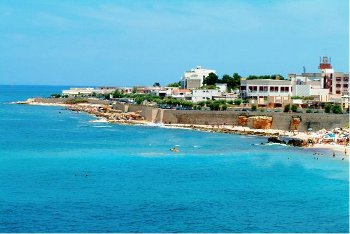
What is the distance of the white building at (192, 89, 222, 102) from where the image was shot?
78625 millimetres

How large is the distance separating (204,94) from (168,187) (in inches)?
2006

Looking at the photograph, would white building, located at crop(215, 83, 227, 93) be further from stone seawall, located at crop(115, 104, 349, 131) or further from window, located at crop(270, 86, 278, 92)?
stone seawall, located at crop(115, 104, 349, 131)

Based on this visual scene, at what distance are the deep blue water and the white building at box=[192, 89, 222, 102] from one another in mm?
30692

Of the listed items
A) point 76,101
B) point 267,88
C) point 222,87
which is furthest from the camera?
point 76,101

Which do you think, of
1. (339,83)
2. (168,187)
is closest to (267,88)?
(339,83)

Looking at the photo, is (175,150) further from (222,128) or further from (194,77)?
(194,77)

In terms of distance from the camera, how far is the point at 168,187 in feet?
94.0

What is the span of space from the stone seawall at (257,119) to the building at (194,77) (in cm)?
2915

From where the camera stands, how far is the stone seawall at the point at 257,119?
54.7m

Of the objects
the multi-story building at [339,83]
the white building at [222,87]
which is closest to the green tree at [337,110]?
the multi-story building at [339,83]

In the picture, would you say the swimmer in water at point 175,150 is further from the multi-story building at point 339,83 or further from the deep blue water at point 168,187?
the multi-story building at point 339,83

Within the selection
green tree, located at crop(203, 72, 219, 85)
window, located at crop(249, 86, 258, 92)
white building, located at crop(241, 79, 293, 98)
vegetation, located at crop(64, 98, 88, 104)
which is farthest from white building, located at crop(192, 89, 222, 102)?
vegetation, located at crop(64, 98, 88, 104)

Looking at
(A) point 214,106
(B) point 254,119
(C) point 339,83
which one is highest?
(C) point 339,83

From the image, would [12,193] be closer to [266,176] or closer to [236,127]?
[266,176]
